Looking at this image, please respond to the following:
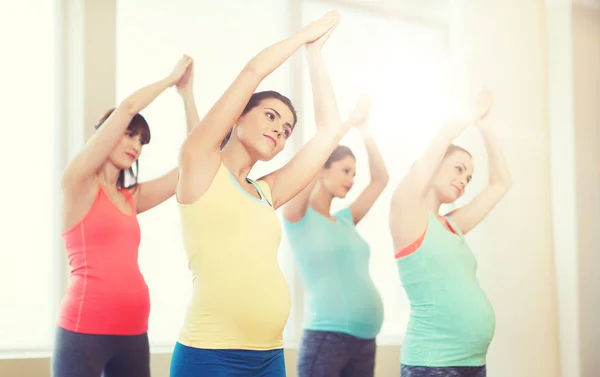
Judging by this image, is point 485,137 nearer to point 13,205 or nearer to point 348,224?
point 348,224

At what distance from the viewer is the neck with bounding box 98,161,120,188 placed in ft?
7.25

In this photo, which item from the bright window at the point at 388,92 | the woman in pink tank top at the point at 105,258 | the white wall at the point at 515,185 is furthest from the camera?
the bright window at the point at 388,92

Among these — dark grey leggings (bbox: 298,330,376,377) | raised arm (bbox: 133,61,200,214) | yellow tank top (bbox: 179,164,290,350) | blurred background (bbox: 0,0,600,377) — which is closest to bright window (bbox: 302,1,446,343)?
blurred background (bbox: 0,0,600,377)

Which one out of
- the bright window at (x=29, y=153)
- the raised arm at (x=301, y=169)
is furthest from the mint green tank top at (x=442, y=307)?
the bright window at (x=29, y=153)

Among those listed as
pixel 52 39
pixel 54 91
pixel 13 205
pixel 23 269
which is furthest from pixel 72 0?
pixel 23 269

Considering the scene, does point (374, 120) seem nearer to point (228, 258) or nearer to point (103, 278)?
point (103, 278)

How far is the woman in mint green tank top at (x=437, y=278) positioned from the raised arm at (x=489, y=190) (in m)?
0.21

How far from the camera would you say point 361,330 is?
2457 millimetres

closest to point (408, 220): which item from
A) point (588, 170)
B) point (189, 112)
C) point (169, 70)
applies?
point (189, 112)

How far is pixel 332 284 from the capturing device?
8.09ft

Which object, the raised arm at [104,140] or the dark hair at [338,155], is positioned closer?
the raised arm at [104,140]

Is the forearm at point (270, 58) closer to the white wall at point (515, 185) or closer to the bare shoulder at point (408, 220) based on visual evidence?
the bare shoulder at point (408, 220)

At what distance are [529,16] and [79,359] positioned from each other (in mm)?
2124

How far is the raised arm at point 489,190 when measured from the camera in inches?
105
